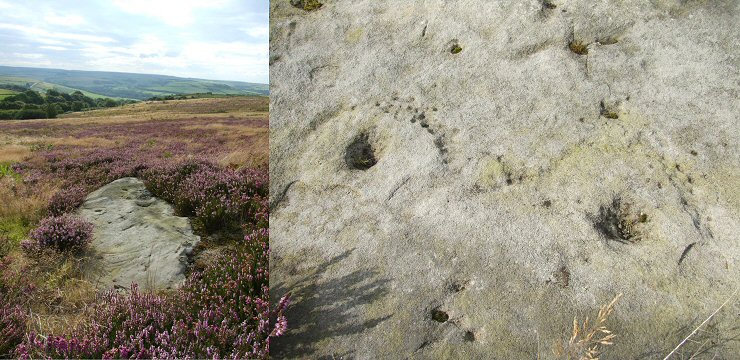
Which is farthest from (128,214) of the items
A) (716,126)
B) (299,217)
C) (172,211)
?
(716,126)

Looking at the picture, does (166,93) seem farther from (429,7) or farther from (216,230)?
(429,7)

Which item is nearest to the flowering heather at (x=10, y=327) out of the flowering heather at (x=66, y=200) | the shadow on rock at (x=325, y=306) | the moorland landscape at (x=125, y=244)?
the moorland landscape at (x=125, y=244)

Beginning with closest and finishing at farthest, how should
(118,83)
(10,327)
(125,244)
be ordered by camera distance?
1. (10,327)
2. (125,244)
3. (118,83)

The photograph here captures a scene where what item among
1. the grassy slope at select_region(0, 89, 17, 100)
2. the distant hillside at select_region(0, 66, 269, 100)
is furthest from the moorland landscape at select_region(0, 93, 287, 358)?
the grassy slope at select_region(0, 89, 17, 100)

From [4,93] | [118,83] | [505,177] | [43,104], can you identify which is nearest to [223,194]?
[118,83]

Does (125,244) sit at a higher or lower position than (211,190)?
lower

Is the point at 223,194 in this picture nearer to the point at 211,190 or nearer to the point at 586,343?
the point at 211,190
